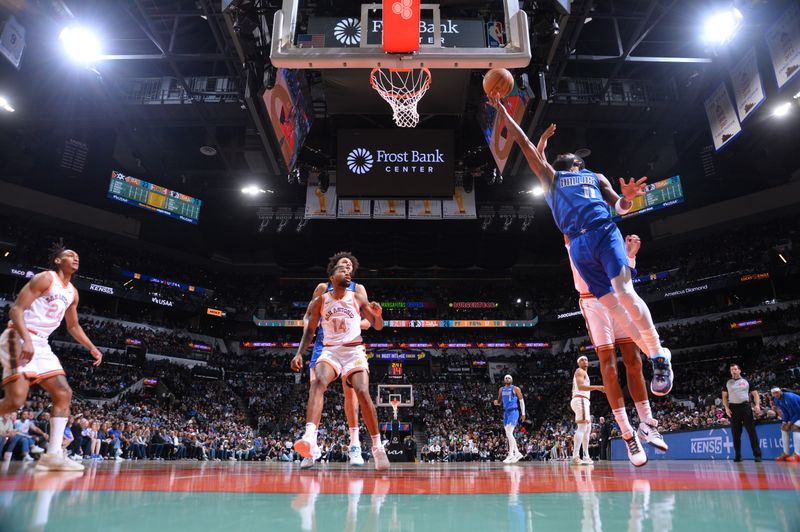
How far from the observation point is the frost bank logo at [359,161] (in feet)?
Result: 45.8

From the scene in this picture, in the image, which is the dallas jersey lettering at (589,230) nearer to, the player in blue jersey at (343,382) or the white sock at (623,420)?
the white sock at (623,420)

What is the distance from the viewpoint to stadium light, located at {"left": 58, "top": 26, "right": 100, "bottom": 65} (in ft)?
37.7

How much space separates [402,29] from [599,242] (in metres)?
4.15

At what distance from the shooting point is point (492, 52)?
6320 millimetres

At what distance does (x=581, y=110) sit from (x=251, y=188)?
13.6m

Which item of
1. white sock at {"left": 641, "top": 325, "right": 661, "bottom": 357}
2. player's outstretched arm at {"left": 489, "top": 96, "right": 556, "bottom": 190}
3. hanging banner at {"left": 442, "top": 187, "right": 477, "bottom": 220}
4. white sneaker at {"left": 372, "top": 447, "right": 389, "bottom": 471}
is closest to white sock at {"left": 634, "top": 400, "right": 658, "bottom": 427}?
white sock at {"left": 641, "top": 325, "right": 661, "bottom": 357}

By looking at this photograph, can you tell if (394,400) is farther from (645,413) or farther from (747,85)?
(645,413)

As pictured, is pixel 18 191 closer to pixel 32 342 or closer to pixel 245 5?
pixel 245 5

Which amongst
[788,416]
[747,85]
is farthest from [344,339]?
[747,85]

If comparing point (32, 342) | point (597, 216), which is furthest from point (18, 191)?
point (597, 216)

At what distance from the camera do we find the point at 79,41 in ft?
38.0

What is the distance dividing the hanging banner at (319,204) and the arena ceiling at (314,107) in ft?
3.77

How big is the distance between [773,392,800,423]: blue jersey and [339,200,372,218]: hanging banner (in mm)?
13896

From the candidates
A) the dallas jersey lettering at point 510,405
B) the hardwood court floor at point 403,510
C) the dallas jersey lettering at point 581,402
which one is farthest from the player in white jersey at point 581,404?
the hardwood court floor at point 403,510
